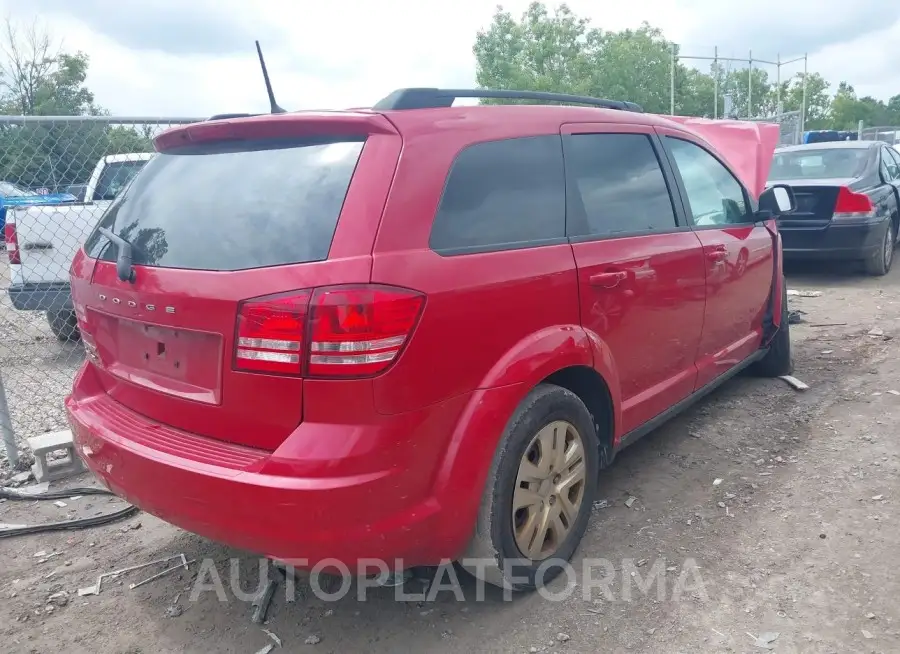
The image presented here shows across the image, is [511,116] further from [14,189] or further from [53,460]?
[14,189]

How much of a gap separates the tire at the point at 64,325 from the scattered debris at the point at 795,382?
6.09 metres

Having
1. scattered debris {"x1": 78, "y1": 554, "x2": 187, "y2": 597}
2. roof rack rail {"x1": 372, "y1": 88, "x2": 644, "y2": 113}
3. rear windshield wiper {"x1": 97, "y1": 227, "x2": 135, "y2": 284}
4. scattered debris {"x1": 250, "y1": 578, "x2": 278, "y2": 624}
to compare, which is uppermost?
roof rack rail {"x1": 372, "y1": 88, "x2": 644, "y2": 113}

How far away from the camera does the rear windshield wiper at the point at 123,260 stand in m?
2.47

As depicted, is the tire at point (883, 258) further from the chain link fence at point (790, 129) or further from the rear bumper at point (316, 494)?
the chain link fence at point (790, 129)

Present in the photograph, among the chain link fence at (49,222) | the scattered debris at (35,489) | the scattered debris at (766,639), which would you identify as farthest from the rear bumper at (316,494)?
the chain link fence at (49,222)

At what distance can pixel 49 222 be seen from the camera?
6.22 m

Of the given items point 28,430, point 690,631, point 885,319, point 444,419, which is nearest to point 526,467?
point 444,419

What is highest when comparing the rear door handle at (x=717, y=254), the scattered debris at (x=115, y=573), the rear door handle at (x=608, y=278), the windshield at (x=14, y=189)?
the windshield at (x=14, y=189)

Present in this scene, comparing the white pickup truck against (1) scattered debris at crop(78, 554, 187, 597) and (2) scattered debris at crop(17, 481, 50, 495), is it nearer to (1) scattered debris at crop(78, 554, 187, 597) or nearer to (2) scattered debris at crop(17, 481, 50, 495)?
(2) scattered debris at crop(17, 481, 50, 495)

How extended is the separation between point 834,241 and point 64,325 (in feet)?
26.5

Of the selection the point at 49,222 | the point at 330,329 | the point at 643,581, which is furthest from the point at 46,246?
the point at 643,581

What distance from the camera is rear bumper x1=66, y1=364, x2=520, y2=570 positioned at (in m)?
2.10

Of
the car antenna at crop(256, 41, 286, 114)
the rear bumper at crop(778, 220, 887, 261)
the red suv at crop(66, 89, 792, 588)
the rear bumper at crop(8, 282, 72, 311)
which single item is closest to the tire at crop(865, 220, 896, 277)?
the rear bumper at crop(778, 220, 887, 261)

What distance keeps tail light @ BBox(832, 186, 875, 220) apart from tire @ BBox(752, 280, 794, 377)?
357 centimetres
